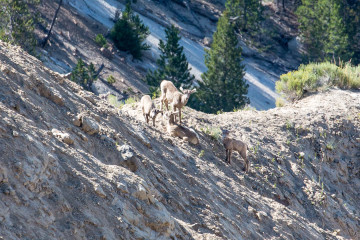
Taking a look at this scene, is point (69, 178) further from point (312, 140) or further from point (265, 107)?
point (265, 107)

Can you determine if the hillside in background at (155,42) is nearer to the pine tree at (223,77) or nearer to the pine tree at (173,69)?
the pine tree at (173,69)

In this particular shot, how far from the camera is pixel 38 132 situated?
8070mm

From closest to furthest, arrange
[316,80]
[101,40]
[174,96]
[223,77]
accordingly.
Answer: [174,96], [316,80], [223,77], [101,40]

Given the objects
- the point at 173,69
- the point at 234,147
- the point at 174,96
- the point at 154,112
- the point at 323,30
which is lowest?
the point at 173,69

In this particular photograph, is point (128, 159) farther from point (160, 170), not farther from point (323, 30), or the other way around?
point (323, 30)

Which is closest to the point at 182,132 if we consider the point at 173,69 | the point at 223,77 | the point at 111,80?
the point at 173,69

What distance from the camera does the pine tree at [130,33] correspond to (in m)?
43.3

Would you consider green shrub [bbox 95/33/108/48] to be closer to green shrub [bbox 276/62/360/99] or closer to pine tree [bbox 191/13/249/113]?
pine tree [bbox 191/13/249/113]

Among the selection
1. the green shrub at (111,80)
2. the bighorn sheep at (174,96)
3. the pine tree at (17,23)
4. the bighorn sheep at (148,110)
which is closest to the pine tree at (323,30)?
the green shrub at (111,80)

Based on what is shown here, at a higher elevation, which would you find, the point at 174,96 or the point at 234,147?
the point at 174,96

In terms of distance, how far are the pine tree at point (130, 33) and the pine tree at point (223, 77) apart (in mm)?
7873

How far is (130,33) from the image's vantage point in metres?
43.6

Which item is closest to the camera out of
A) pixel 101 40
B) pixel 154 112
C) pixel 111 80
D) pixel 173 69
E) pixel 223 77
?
pixel 154 112

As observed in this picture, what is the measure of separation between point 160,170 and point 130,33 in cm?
3436
